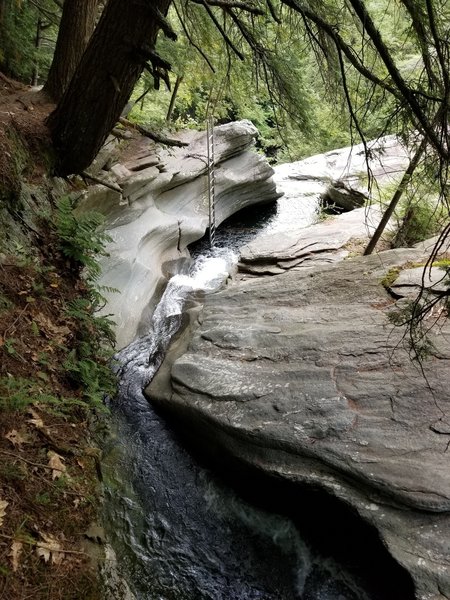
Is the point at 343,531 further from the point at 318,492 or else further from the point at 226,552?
the point at 226,552

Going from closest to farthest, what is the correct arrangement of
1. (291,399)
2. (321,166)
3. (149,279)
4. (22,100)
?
(291,399), (22,100), (149,279), (321,166)

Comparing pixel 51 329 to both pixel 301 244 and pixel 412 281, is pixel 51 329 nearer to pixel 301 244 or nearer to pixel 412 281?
pixel 412 281

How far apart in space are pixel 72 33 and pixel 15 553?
6738 mm

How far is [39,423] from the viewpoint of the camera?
134 inches

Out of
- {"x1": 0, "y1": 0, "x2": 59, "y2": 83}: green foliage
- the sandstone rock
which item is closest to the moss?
{"x1": 0, "y1": 0, "x2": 59, "y2": 83}: green foliage

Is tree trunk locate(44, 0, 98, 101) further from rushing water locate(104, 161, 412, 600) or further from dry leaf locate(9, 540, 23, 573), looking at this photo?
dry leaf locate(9, 540, 23, 573)

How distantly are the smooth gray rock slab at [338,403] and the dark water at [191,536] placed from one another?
509 mm

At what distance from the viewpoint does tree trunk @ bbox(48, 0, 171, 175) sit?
3625 millimetres

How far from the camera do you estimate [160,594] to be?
13.0 feet

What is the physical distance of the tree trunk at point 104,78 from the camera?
362cm

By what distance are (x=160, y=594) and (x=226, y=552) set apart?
2.71 feet

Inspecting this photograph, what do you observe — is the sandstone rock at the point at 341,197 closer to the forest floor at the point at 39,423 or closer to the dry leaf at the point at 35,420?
the forest floor at the point at 39,423

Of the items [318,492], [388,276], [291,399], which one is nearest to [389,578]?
[318,492]

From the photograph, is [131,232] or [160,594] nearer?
[160,594]
